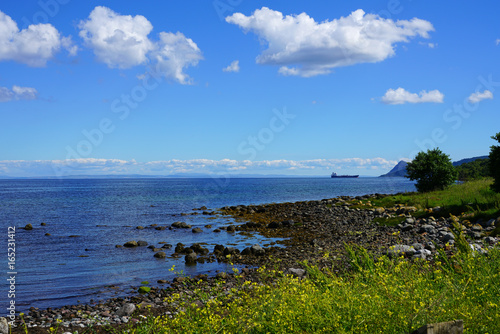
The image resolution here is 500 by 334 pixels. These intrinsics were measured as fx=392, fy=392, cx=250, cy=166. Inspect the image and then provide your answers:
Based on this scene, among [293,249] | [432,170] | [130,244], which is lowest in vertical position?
[130,244]

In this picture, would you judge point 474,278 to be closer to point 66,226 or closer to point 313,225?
point 313,225

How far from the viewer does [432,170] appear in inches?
1601

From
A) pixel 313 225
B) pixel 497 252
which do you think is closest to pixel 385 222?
pixel 313 225

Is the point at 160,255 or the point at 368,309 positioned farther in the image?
the point at 160,255

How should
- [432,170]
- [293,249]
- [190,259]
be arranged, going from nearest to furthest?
[190,259] < [293,249] < [432,170]

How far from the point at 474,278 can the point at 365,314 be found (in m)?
2.87

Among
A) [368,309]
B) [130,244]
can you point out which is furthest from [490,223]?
[130,244]

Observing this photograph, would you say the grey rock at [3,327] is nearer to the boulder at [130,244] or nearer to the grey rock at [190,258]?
the grey rock at [190,258]

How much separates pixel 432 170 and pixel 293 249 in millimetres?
25375

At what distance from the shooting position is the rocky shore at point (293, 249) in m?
11.4

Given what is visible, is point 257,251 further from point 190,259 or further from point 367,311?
point 367,311

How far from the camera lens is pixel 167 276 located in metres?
17.0

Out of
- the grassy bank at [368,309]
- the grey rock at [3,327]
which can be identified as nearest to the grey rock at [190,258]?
the grey rock at [3,327]

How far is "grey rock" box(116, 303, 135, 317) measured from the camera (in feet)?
38.3
